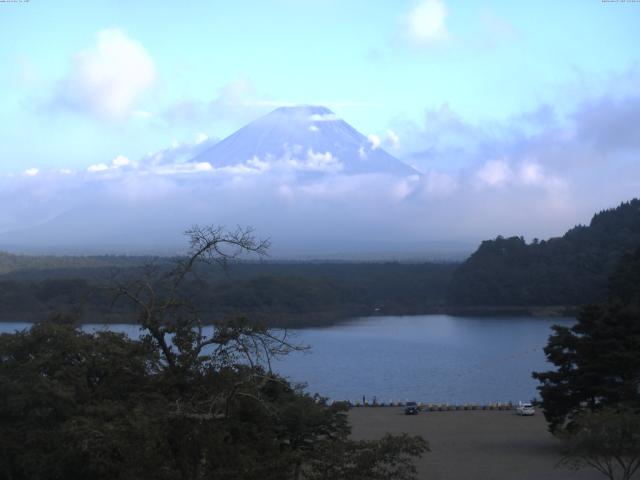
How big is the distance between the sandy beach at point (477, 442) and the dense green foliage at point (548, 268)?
31754 millimetres

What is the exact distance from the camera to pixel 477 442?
1356 centimetres

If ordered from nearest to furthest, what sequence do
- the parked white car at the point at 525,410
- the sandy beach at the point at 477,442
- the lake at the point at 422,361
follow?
the sandy beach at the point at 477,442
the parked white car at the point at 525,410
the lake at the point at 422,361

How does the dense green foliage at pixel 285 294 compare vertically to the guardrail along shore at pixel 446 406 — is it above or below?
above

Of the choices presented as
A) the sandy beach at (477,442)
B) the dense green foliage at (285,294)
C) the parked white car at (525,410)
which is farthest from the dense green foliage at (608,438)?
the dense green foliage at (285,294)

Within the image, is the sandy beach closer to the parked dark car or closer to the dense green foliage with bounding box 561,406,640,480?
the parked dark car

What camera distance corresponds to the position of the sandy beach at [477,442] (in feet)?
35.9

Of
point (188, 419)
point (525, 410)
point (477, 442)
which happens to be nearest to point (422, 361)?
point (525, 410)

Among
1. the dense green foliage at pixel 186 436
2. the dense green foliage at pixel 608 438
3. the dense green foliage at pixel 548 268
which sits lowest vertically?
the dense green foliage at pixel 608 438

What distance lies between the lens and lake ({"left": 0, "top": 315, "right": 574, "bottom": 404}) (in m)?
22.0

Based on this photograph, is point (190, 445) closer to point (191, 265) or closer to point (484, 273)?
point (191, 265)

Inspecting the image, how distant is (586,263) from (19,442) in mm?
48712

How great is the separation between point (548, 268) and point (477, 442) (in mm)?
40569

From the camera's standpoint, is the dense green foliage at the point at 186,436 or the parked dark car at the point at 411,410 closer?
the dense green foliage at the point at 186,436

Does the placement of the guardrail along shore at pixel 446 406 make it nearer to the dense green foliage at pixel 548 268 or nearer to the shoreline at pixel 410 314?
the shoreline at pixel 410 314
